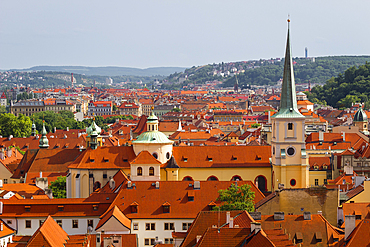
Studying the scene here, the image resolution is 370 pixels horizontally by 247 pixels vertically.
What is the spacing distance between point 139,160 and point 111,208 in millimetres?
10903

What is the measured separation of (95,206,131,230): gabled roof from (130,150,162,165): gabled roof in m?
11.1

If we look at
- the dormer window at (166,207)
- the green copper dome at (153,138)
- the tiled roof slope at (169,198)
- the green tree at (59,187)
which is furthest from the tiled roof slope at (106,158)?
the dormer window at (166,207)

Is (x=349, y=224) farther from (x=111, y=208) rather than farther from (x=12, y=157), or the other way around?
(x=12, y=157)

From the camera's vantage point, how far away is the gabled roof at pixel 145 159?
68.2 meters

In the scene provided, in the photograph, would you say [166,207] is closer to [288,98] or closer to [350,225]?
[288,98]

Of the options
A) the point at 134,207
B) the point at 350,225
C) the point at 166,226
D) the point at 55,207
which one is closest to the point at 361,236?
the point at 350,225

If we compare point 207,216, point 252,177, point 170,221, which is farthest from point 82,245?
point 252,177

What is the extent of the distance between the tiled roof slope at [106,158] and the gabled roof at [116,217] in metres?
14.6

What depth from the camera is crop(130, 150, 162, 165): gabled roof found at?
68188 millimetres

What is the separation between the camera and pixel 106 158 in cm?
7256

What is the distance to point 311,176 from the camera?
80938mm

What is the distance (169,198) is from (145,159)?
9442 mm

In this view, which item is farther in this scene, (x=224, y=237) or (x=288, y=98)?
(x=288, y=98)

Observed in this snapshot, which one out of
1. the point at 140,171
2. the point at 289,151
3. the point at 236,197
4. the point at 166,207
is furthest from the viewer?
the point at 289,151
